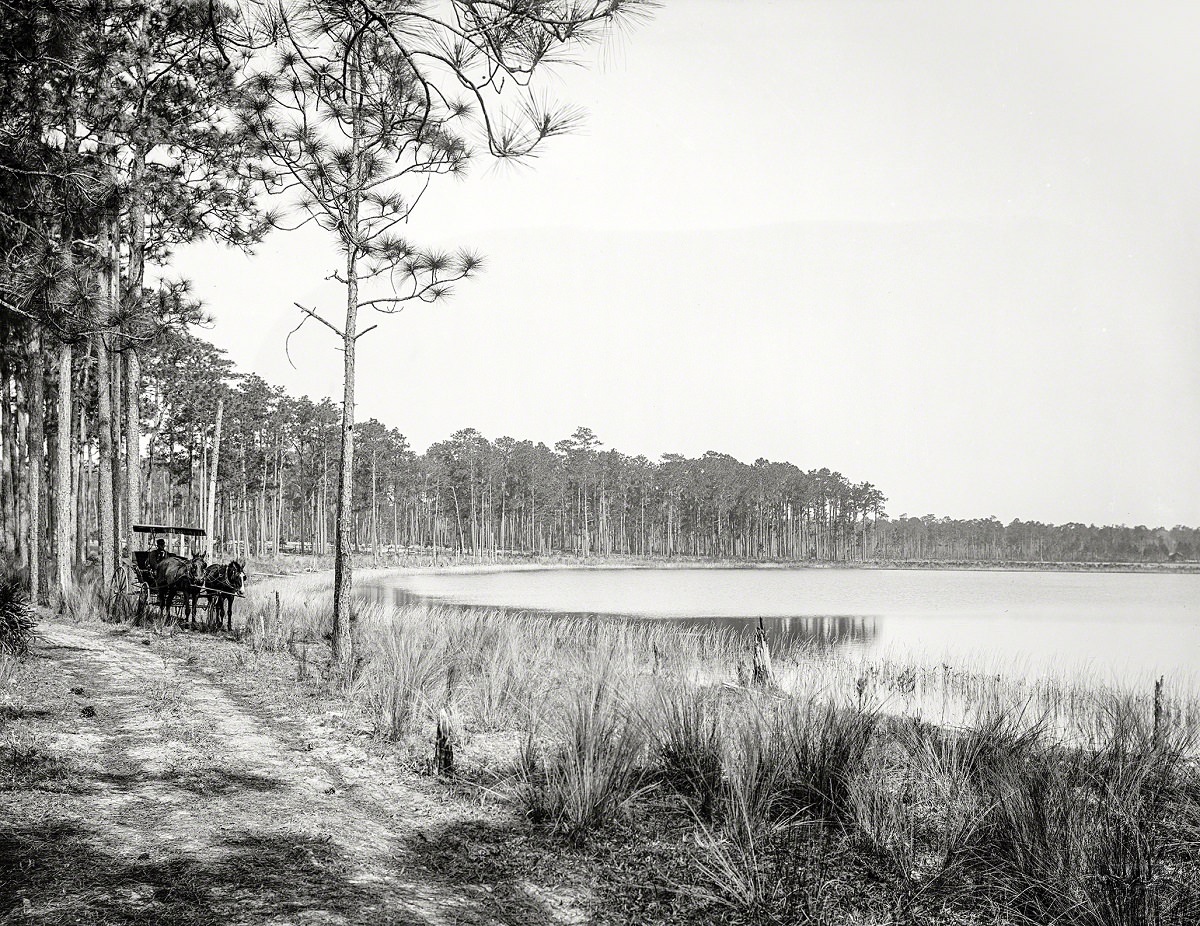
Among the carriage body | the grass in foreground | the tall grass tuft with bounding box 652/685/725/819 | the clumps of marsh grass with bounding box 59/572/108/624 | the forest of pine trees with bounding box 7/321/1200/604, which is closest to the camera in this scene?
the grass in foreground

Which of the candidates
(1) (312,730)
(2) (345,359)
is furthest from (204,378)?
(1) (312,730)

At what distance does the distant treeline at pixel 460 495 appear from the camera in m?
35.7

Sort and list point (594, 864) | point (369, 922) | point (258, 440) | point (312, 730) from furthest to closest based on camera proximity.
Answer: point (258, 440)
point (312, 730)
point (594, 864)
point (369, 922)

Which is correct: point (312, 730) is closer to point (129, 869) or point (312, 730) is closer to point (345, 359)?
point (129, 869)

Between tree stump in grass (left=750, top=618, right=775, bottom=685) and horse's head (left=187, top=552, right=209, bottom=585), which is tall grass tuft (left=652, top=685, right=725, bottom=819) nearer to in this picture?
tree stump in grass (left=750, top=618, right=775, bottom=685)

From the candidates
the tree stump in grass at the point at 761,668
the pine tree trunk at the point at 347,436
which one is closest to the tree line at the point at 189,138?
the pine tree trunk at the point at 347,436

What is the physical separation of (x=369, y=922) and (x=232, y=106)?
26.6 feet

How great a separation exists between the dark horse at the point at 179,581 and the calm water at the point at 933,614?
12295 mm

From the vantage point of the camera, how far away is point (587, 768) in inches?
179

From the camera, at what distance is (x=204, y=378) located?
37.2 m

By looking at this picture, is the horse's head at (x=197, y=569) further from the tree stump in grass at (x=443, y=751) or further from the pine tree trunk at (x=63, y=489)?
the tree stump in grass at (x=443, y=751)

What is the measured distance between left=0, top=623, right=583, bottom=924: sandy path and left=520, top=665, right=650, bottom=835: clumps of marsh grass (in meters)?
0.39

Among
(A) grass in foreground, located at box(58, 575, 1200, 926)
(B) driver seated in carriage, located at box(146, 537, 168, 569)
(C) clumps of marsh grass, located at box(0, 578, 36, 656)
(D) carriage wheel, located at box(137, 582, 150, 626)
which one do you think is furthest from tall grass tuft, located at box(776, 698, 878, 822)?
(B) driver seated in carriage, located at box(146, 537, 168, 569)

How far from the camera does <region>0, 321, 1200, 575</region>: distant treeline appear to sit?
3569 cm
